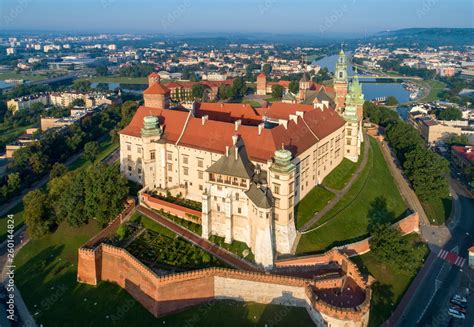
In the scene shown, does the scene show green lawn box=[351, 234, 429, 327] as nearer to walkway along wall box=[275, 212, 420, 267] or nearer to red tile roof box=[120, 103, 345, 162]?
walkway along wall box=[275, 212, 420, 267]

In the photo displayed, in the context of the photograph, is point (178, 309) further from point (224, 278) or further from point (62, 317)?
point (62, 317)

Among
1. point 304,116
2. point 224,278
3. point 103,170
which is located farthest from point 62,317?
point 304,116

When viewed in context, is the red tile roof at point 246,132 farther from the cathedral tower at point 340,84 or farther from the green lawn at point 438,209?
the cathedral tower at point 340,84

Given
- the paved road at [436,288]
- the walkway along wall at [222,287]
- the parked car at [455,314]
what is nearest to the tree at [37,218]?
the walkway along wall at [222,287]

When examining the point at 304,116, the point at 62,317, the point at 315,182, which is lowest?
the point at 62,317

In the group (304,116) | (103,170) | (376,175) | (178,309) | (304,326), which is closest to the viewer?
(304,326)

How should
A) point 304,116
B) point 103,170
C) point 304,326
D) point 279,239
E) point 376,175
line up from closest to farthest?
point 304,326 → point 279,239 → point 103,170 → point 304,116 → point 376,175
